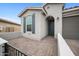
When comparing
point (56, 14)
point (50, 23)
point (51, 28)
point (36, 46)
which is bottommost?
point (36, 46)

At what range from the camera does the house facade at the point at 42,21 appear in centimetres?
191

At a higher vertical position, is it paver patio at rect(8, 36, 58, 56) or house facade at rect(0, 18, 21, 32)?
house facade at rect(0, 18, 21, 32)

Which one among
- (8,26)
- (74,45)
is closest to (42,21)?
(8,26)

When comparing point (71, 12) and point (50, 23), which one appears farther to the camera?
point (50, 23)

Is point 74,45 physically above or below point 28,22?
below

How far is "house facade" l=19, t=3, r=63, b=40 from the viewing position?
191 centimetres

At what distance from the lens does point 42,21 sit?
6.68 ft

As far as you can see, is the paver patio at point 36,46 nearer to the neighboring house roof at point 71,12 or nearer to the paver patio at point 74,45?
the paver patio at point 74,45

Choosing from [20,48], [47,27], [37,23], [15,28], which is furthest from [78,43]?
[15,28]

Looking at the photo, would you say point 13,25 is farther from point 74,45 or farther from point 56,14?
point 74,45

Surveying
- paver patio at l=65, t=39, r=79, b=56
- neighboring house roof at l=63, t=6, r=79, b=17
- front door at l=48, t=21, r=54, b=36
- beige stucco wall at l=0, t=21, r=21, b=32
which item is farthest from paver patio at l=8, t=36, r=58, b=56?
neighboring house roof at l=63, t=6, r=79, b=17

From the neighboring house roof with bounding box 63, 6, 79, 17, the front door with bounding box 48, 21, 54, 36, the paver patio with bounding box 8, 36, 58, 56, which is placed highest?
the neighboring house roof with bounding box 63, 6, 79, 17

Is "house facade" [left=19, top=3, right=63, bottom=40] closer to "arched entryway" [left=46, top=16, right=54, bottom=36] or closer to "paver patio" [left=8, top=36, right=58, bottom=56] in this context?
"arched entryway" [left=46, top=16, right=54, bottom=36]

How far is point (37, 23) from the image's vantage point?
2.05m
